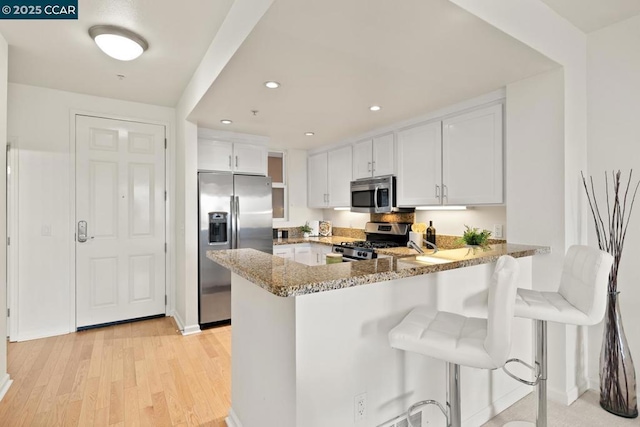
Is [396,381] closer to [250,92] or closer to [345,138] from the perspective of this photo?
[250,92]

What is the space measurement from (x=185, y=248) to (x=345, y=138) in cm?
234

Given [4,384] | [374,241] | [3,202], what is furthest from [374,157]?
[4,384]

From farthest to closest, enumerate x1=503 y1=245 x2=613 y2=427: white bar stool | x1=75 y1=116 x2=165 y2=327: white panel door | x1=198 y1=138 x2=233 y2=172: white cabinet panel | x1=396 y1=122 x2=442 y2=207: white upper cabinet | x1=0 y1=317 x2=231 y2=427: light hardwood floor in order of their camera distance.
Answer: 1. x1=198 y1=138 x2=233 y2=172: white cabinet panel
2. x1=75 y1=116 x2=165 y2=327: white panel door
3. x1=396 y1=122 x2=442 y2=207: white upper cabinet
4. x1=0 y1=317 x2=231 y2=427: light hardwood floor
5. x1=503 y1=245 x2=613 y2=427: white bar stool

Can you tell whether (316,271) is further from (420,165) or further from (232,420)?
(420,165)

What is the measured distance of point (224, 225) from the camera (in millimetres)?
3621

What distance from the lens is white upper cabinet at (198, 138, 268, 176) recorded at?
149 inches

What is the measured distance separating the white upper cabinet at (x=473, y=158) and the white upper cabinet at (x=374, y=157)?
699 mm

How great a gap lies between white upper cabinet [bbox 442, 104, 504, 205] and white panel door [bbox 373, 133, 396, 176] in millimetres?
658

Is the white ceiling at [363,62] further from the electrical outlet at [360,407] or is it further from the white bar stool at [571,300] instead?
the electrical outlet at [360,407]

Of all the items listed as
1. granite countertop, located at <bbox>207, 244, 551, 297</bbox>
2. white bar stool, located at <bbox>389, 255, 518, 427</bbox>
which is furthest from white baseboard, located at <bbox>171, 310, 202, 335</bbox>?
white bar stool, located at <bbox>389, 255, 518, 427</bbox>

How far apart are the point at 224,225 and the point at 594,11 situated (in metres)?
3.46

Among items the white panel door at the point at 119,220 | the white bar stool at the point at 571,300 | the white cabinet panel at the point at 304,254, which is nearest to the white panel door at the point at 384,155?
the white cabinet panel at the point at 304,254

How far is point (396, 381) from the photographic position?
156 centimetres

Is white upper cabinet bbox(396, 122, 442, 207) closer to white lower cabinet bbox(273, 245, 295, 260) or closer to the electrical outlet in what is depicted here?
white lower cabinet bbox(273, 245, 295, 260)
